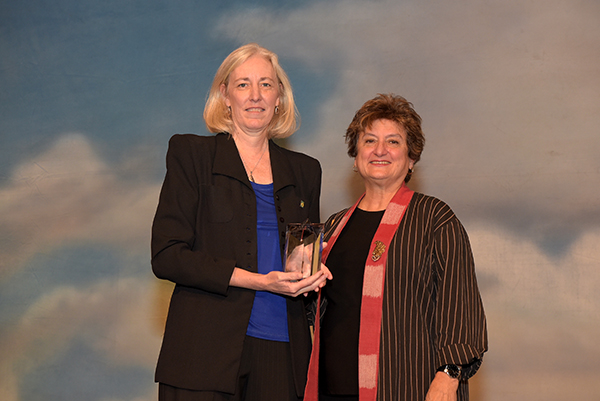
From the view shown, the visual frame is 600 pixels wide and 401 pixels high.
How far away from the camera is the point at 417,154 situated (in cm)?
259

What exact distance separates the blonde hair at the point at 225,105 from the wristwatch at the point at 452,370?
1.14 meters

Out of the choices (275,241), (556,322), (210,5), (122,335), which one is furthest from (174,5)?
(556,322)

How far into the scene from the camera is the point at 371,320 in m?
2.24

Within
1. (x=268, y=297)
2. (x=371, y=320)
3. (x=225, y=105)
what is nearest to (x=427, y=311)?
(x=371, y=320)

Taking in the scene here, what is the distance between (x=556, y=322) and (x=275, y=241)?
2.42 m

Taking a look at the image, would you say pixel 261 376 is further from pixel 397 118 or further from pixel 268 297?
pixel 397 118

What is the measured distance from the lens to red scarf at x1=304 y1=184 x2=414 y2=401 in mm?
2184

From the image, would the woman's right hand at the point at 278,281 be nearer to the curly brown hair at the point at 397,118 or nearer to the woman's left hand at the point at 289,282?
the woman's left hand at the point at 289,282

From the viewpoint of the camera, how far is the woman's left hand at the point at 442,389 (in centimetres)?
209

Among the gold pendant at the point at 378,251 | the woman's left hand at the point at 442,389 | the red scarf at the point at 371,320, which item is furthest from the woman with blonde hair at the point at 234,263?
the woman's left hand at the point at 442,389

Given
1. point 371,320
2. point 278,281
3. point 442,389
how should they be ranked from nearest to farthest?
point 278,281, point 442,389, point 371,320

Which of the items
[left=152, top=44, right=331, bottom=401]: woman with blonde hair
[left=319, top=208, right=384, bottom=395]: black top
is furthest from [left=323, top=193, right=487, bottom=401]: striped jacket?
[left=152, top=44, right=331, bottom=401]: woman with blonde hair

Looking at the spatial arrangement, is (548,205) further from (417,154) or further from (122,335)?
(122,335)

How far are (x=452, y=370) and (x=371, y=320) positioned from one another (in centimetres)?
34
